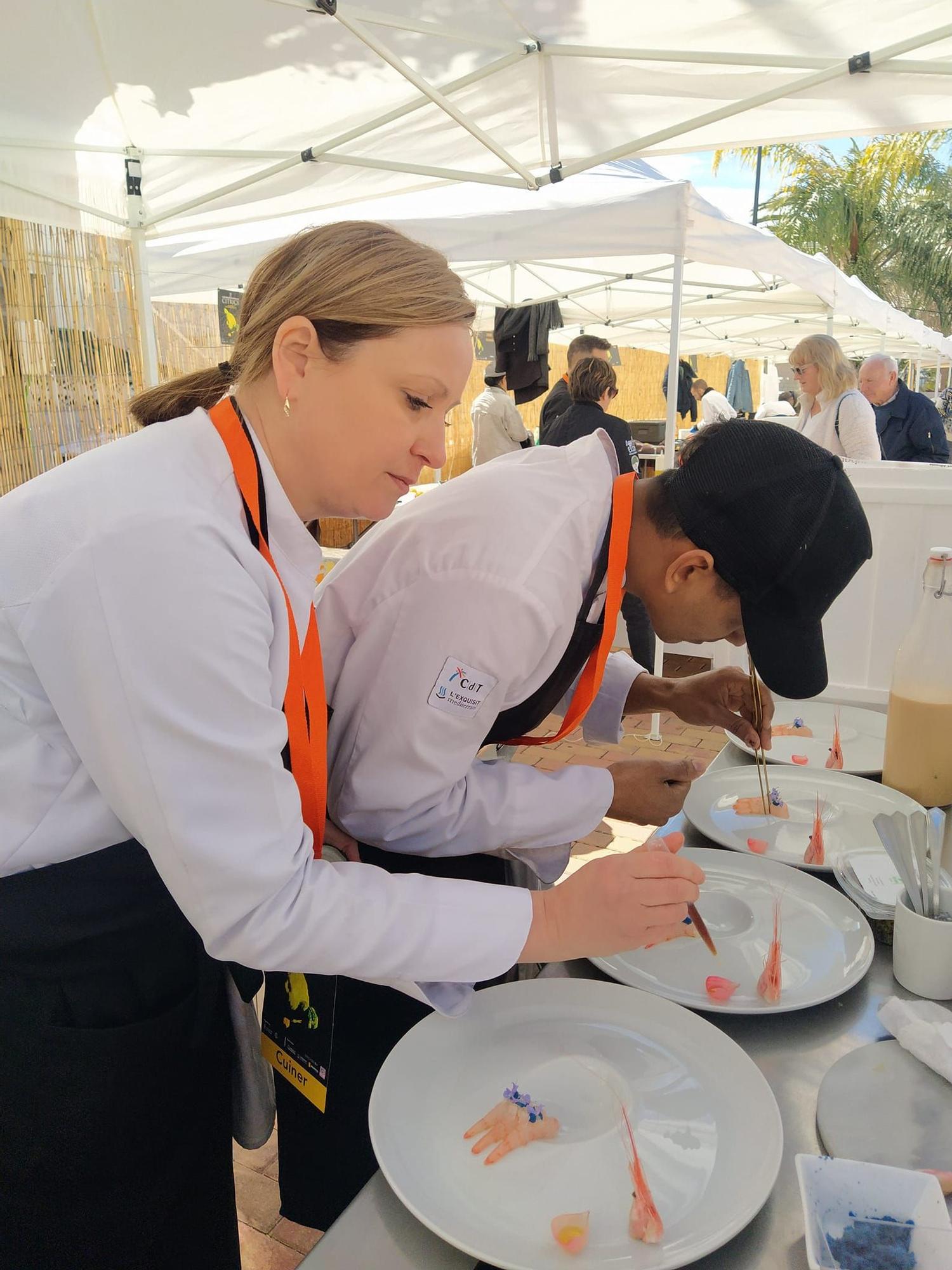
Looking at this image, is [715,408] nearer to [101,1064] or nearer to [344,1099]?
[344,1099]

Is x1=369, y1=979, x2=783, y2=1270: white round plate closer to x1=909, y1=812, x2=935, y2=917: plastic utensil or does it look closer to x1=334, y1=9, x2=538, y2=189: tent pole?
x1=909, y1=812, x2=935, y2=917: plastic utensil

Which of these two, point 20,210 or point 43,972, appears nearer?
point 43,972

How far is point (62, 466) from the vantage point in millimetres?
819

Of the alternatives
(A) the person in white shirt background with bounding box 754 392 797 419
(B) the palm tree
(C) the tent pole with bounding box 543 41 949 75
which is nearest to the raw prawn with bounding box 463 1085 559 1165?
(C) the tent pole with bounding box 543 41 949 75

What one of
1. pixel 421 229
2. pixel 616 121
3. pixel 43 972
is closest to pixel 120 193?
pixel 421 229

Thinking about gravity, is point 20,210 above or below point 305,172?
below

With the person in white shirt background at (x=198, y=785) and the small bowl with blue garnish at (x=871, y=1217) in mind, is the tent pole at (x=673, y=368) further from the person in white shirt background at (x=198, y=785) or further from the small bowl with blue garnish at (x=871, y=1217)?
the small bowl with blue garnish at (x=871, y=1217)

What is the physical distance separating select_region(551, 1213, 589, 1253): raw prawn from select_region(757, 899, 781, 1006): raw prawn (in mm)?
345

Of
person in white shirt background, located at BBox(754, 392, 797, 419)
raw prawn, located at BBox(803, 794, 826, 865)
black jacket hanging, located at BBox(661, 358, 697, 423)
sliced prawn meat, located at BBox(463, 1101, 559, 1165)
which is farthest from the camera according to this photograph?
person in white shirt background, located at BBox(754, 392, 797, 419)

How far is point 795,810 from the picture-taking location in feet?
4.86

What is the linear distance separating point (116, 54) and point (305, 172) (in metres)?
1.06

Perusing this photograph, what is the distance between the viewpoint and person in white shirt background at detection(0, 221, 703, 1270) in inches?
28.5

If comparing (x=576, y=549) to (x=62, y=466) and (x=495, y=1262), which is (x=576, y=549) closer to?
(x=62, y=466)

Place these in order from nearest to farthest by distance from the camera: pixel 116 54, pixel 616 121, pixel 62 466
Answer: pixel 62 466, pixel 116 54, pixel 616 121
